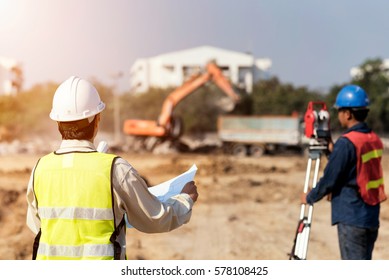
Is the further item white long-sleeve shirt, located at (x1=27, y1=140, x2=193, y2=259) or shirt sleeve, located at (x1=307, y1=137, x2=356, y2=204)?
shirt sleeve, located at (x1=307, y1=137, x2=356, y2=204)

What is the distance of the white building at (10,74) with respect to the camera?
19.7 m

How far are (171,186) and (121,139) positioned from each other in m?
20.2

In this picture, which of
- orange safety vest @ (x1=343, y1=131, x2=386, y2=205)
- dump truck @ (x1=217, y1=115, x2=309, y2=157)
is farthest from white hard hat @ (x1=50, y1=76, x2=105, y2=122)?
dump truck @ (x1=217, y1=115, x2=309, y2=157)

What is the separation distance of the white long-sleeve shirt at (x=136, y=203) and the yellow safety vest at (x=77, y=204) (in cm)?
3

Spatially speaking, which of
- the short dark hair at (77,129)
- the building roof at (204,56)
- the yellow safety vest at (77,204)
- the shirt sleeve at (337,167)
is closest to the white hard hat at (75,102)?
the short dark hair at (77,129)

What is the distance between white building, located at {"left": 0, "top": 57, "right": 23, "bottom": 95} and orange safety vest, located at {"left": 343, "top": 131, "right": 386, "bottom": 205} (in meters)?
18.1

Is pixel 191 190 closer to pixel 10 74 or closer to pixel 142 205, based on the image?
pixel 142 205

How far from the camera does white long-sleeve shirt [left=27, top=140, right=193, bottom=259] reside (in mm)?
1855

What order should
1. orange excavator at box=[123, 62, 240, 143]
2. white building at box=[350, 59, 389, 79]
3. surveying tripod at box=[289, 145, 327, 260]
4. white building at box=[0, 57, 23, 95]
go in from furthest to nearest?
white building at box=[350, 59, 389, 79]
white building at box=[0, 57, 23, 95]
orange excavator at box=[123, 62, 240, 143]
surveying tripod at box=[289, 145, 327, 260]

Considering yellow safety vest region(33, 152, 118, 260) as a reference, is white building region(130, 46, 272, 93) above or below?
below

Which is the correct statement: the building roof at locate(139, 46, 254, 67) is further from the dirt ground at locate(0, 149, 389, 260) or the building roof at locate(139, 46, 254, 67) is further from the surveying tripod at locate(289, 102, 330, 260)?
A: the surveying tripod at locate(289, 102, 330, 260)

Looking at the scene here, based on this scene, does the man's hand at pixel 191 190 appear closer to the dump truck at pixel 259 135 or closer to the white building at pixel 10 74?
the dump truck at pixel 259 135

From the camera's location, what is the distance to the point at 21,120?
2428 cm

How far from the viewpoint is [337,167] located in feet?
9.80
